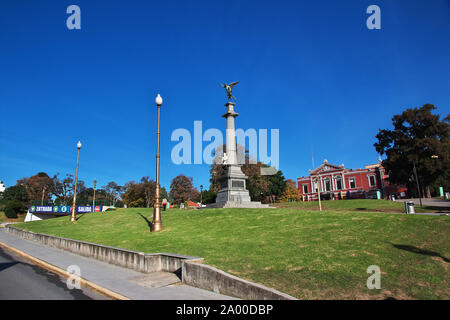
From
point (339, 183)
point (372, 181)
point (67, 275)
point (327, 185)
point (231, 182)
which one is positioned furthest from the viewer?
point (327, 185)

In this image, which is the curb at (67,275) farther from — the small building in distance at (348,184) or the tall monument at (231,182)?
the small building in distance at (348,184)

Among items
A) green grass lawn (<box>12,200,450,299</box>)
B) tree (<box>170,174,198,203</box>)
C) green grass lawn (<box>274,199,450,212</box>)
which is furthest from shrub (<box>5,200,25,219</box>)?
green grass lawn (<box>274,199,450,212</box>)

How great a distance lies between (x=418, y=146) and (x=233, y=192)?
117 ft

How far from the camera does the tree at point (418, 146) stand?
4188 centimetres

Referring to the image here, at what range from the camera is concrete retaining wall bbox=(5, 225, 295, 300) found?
242 inches

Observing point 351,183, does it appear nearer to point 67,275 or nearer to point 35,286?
point 67,275

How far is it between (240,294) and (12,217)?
218 ft

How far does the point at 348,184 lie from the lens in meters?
65.6

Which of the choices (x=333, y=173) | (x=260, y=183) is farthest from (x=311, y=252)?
(x=333, y=173)

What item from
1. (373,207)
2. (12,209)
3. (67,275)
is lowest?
(67,275)

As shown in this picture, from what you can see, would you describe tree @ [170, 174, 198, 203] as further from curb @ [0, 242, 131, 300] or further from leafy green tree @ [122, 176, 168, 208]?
curb @ [0, 242, 131, 300]

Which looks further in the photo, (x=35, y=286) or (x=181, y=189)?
(x=181, y=189)

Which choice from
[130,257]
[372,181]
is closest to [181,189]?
[372,181]

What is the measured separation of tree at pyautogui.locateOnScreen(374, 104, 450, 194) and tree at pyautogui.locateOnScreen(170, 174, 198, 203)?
48831 mm
